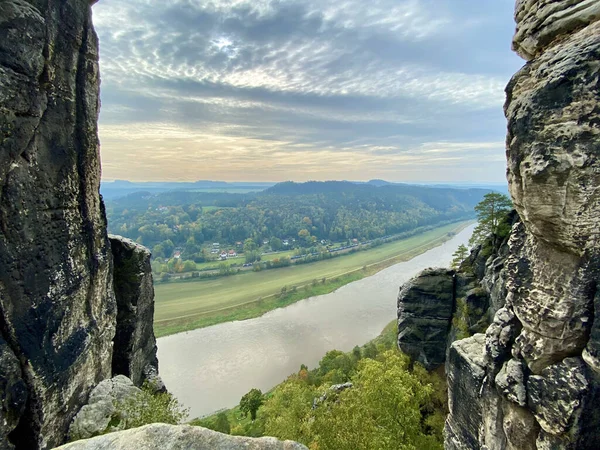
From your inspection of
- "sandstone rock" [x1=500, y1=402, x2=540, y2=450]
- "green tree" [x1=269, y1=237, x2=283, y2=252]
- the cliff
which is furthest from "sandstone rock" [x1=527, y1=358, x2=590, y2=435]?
"green tree" [x1=269, y1=237, x2=283, y2=252]

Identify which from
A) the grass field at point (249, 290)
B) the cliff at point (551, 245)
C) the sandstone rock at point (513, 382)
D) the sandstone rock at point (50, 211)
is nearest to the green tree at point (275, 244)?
the grass field at point (249, 290)

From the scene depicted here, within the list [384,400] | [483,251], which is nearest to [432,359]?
[483,251]

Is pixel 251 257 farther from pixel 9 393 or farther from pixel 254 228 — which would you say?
pixel 9 393

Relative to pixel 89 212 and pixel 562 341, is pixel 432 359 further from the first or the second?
pixel 89 212

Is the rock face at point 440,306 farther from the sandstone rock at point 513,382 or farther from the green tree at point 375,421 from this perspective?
the sandstone rock at point 513,382

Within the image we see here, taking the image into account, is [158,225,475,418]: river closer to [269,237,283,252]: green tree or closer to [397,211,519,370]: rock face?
[397,211,519,370]: rock face

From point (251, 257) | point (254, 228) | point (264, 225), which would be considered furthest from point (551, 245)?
point (264, 225)
